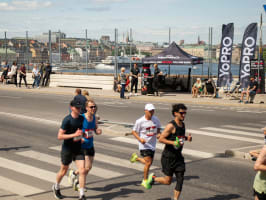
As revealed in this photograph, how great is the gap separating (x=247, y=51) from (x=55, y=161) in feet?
60.1

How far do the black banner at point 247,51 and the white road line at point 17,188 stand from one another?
64.8ft

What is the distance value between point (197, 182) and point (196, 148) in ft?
11.1

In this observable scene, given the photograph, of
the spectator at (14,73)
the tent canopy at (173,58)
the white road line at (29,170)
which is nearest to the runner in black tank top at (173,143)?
the white road line at (29,170)

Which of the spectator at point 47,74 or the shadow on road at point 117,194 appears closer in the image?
the shadow on road at point 117,194

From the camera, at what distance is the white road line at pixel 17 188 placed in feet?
25.2

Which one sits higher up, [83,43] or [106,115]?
[83,43]

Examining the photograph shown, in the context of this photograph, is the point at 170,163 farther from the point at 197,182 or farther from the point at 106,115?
the point at 106,115

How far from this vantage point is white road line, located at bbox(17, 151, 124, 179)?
Answer: 9.02 metres

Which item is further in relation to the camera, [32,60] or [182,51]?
[32,60]

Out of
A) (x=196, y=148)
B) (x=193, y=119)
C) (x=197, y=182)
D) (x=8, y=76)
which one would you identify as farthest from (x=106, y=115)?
(x=8, y=76)

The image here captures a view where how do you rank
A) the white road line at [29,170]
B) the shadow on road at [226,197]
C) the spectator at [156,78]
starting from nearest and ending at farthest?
the shadow on road at [226,197] < the white road line at [29,170] < the spectator at [156,78]

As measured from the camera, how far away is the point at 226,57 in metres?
27.0

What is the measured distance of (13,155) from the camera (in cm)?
1073

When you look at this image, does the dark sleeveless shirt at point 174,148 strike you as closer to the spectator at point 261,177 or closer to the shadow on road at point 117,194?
the shadow on road at point 117,194
